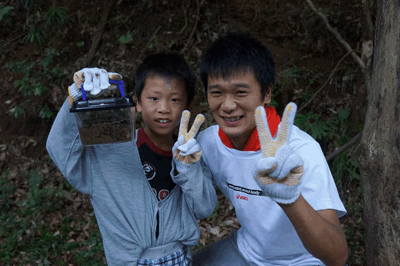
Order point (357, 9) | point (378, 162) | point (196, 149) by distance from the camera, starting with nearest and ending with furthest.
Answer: point (196, 149) → point (378, 162) → point (357, 9)

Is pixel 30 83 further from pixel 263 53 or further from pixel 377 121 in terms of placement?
pixel 377 121

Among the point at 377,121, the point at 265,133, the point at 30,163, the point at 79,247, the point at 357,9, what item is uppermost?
the point at 357,9

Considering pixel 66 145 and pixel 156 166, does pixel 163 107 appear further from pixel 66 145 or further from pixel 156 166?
pixel 66 145

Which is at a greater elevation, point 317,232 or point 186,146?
point 186,146

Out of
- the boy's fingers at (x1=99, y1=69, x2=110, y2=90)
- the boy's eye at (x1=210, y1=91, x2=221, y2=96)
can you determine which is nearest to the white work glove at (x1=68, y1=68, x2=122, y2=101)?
the boy's fingers at (x1=99, y1=69, x2=110, y2=90)

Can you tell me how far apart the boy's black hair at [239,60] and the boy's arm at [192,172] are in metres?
0.34

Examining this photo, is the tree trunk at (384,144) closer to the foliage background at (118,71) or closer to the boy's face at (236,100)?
the boy's face at (236,100)

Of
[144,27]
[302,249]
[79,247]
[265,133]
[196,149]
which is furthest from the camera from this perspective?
[144,27]

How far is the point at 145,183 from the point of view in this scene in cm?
221

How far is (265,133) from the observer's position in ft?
4.87

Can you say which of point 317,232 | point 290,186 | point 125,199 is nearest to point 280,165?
point 290,186

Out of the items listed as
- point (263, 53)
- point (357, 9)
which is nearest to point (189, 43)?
point (357, 9)

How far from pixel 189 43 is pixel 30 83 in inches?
97.7

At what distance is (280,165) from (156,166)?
1.07 m
